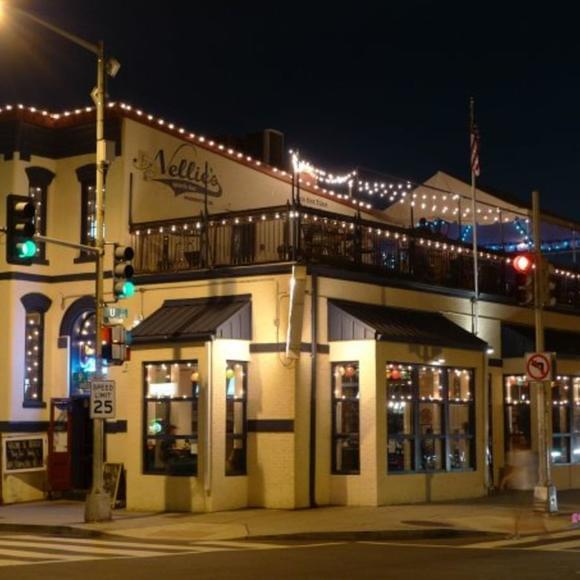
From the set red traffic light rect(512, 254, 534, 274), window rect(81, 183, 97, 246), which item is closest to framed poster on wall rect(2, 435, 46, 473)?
window rect(81, 183, 97, 246)

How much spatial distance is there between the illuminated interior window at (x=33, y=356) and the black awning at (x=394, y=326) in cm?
725

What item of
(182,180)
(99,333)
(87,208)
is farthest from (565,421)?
(99,333)

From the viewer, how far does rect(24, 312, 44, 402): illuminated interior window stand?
25656 mm

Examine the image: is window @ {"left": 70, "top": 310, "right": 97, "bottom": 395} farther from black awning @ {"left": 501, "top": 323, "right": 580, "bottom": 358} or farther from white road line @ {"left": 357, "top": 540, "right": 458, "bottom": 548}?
black awning @ {"left": 501, "top": 323, "right": 580, "bottom": 358}

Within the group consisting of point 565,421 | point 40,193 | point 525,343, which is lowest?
point 565,421

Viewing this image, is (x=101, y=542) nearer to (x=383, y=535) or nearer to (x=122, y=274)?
(x=383, y=535)

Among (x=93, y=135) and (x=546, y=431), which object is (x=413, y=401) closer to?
(x=546, y=431)

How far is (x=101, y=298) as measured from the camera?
2069cm

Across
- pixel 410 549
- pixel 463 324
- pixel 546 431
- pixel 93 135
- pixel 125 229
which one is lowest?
pixel 410 549

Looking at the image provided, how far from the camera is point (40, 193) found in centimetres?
2620

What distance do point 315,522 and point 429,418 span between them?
5752mm

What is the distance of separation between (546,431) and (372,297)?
210 inches

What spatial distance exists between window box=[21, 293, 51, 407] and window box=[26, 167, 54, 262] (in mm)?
1050

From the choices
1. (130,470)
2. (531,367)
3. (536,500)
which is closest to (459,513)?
(536,500)
